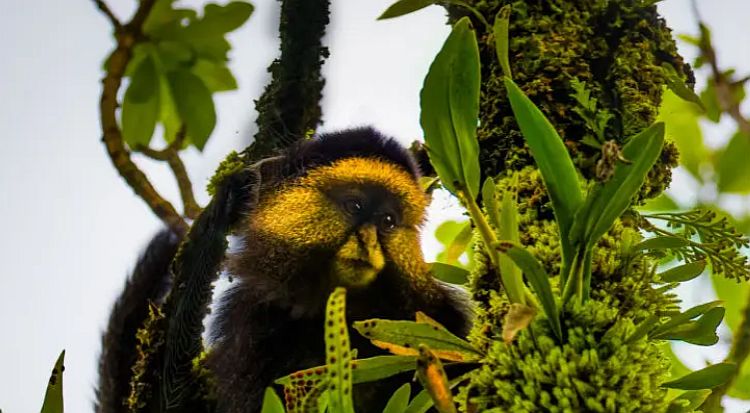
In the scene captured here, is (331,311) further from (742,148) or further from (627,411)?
(742,148)

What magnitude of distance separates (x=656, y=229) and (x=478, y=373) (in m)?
0.62

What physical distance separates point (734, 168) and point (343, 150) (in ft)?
3.45

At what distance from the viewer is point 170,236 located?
224cm

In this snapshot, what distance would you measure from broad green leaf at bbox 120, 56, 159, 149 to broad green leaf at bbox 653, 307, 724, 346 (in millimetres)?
1793

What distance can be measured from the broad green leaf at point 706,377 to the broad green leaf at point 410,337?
31 cm

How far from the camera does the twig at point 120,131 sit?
2119 mm

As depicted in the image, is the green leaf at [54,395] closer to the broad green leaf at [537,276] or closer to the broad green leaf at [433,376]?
the broad green leaf at [433,376]

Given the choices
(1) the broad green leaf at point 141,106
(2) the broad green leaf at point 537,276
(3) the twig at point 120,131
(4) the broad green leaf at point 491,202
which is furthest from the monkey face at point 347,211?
(2) the broad green leaf at point 537,276

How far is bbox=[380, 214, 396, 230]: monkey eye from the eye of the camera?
80.2 inches

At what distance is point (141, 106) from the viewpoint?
2406 millimetres

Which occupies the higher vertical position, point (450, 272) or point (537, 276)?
point (450, 272)

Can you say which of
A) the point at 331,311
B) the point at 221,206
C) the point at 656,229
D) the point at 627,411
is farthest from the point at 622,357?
the point at 221,206

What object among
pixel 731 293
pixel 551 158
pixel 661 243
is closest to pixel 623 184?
pixel 551 158

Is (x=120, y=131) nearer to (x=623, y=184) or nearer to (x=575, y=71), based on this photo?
(x=575, y=71)
